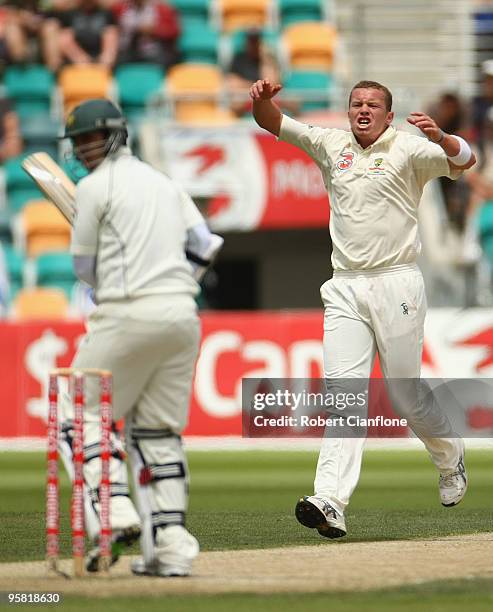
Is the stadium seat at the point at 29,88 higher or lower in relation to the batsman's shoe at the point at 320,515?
higher

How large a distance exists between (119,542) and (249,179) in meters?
11.4

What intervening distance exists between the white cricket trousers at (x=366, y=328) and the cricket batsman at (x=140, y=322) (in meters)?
1.64

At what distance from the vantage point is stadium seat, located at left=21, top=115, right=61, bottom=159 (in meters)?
18.0

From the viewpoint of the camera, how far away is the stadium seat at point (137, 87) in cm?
1847

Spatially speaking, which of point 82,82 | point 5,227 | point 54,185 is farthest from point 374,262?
point 82,82

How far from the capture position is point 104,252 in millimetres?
5500

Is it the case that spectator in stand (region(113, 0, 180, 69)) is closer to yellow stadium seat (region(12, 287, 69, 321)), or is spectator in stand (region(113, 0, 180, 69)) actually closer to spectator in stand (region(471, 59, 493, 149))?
yellow stadium seat (region(12, 287, 69, 321))

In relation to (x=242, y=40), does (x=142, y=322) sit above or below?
below

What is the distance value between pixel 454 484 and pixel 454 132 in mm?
9541

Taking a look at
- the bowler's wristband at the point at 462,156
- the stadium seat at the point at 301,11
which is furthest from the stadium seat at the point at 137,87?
the bowler's wristband at the point at 462,156

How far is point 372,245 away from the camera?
7156mm

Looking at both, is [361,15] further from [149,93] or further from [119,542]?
[119,542]

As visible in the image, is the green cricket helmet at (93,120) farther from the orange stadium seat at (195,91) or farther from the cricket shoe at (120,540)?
the orange stadium seat at (195,91)

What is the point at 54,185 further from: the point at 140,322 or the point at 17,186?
the point at 17,186
